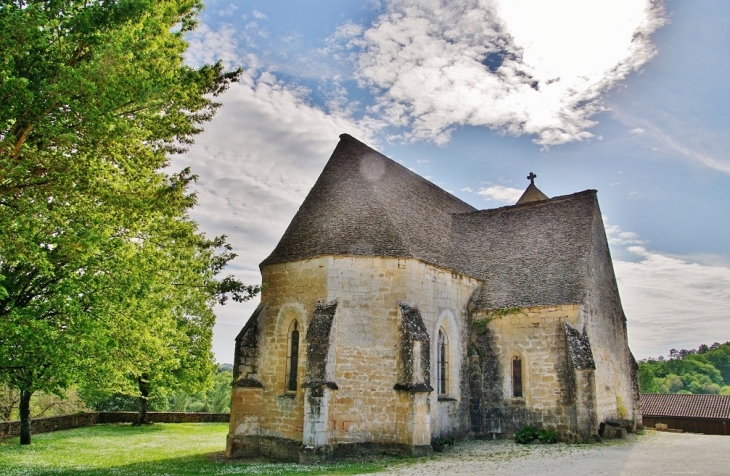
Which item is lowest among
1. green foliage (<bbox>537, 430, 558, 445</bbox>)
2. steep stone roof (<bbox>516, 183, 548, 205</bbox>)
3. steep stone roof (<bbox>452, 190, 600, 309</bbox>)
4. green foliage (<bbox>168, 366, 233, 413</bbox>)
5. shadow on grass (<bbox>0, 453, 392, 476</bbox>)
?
green foliage (<bbox>168, 366, 233, 413</bbox>)

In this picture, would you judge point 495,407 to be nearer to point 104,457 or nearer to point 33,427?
point 104,457

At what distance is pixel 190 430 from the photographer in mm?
29625

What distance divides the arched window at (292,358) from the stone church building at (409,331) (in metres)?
0.05

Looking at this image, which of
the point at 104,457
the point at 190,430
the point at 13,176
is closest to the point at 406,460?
the point at 104,457

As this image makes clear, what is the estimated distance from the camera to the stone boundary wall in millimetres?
24547

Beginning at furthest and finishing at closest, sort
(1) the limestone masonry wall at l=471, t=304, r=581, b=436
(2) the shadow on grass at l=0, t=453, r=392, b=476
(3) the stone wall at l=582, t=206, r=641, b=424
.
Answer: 1. (3) the stone wall at l=582, t=206, r=641, b=424
2. (1) the limestone masonry wall at l=471, t=304, r=581, b=436
3. (2) the shadow on grass at l=0, t=453, r=392, b=476

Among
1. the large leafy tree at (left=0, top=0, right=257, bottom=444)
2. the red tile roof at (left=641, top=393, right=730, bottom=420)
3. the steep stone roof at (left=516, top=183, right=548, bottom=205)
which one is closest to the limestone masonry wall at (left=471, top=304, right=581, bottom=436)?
the large leafy tree at (left=0, top=0, right=257, bottom=444)

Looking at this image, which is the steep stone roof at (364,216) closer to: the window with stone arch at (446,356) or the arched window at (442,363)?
the window with stone arch at (446,356)

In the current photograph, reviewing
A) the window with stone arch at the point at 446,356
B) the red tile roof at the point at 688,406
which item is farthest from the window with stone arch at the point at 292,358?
the red tile roof at the point at 688,406

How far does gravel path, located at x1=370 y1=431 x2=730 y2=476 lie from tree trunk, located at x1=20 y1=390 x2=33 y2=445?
55.6 ft

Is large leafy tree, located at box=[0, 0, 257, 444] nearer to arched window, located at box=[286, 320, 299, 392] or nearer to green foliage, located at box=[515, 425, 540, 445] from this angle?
arched window, located at box=[286, 320, 299, 392]

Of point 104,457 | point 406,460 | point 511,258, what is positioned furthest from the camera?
point 511,258

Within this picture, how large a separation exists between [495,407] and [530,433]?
5.51 feet

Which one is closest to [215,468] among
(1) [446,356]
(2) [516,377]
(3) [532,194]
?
(1) [446,356]
